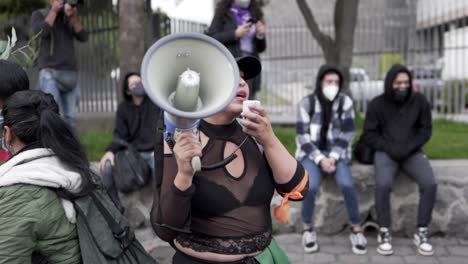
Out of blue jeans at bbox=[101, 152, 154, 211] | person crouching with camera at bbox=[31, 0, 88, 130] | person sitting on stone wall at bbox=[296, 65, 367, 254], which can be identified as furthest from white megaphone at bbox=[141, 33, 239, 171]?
person crouching with camera at bbox=[31, 0, 88, 130]

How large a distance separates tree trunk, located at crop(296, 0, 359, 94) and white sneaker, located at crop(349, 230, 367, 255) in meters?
2.65

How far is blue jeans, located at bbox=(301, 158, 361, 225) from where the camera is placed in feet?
15.9

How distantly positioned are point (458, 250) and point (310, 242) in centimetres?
133

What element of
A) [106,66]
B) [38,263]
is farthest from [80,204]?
[106,66]

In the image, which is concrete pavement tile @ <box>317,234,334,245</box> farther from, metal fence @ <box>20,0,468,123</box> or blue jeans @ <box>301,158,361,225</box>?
metal fence @ <box>20,0,468,123</box>

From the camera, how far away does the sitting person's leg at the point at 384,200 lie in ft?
15.9

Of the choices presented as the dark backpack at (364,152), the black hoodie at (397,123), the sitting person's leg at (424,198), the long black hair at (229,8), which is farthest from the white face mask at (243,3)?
the sitting person's leg at (424,198)

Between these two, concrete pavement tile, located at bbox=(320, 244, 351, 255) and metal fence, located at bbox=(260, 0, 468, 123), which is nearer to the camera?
concrete pavement tile, located at bbox=(320, 244, 351, 255)

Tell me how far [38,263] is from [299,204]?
3.41 meters

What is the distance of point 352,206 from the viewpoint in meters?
4.87

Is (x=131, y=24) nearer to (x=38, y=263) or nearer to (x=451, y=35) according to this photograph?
(x=38, y=263)

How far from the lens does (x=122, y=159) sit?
5004 mm

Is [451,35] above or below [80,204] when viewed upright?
above

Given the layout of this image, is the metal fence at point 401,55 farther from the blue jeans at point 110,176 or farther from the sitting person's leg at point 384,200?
the blue jeans at point 110,176
